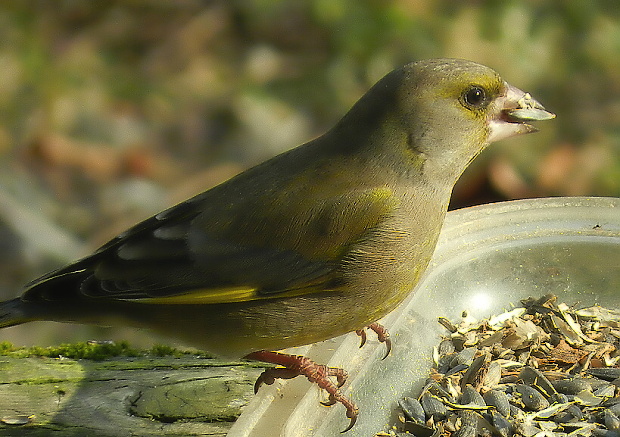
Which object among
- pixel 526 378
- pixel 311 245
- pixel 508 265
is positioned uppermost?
pixel 311 245

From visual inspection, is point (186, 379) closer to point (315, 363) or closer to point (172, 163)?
point (315, 363)

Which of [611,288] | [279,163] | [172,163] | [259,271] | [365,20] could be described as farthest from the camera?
[365,20]

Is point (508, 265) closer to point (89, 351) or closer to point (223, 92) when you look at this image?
point (89, 351)

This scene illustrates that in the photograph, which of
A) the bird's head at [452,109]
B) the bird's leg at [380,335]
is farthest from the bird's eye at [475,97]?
the bird's leg at [380,335]

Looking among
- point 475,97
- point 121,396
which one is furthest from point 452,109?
point 121,396

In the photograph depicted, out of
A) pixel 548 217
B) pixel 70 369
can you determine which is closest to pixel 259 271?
pixel 70 369

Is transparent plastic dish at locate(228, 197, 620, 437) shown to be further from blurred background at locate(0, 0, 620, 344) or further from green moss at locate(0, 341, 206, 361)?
blurred background at locate(0, 0, 620, 344)
